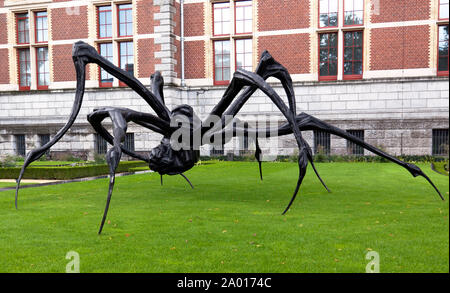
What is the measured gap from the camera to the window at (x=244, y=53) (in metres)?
20.8

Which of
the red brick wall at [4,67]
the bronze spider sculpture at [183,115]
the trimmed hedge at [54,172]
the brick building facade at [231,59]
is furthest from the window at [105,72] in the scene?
the bronze spider sculpture at [183,115]

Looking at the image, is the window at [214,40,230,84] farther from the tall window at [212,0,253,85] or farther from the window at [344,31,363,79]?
the window at [344,31,363,79]

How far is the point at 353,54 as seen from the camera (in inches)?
769

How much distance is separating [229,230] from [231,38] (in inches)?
673

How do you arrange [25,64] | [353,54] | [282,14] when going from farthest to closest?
[25,64], [282,14], [353,54]

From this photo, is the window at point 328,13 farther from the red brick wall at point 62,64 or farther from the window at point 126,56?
the red brick wall at point 62,64

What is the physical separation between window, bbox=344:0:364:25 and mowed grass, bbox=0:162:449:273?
42.3 ft

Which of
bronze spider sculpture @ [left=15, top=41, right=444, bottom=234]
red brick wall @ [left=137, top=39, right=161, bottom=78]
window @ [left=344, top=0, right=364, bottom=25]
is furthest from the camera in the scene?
red brick wall @ [left=137, top=39, right=161, bottom=78]

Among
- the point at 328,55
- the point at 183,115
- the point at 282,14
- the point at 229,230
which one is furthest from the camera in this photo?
the point at 282,14

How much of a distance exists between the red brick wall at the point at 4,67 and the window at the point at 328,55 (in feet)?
57.8

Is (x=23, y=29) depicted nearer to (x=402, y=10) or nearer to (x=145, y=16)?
(x=145, y=16)

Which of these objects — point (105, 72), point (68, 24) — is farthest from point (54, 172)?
point (68, 24)

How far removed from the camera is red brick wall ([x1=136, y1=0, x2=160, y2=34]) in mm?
20609

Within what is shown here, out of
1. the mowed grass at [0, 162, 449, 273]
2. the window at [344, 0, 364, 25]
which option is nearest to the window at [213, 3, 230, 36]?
the window at [344, 0, 364, 25]
